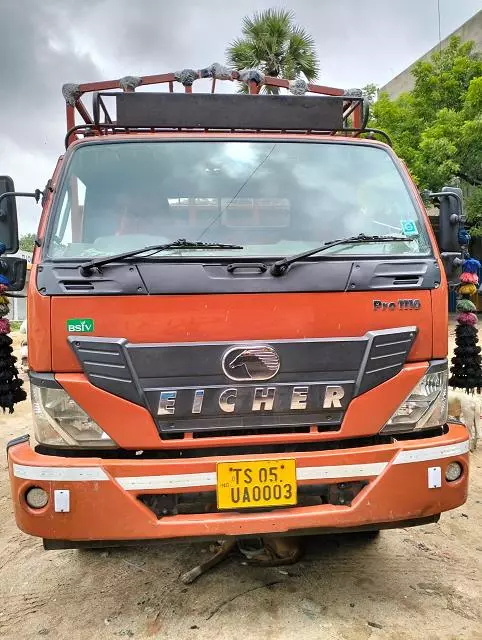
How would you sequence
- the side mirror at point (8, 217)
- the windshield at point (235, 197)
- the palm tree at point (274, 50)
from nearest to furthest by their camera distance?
the windshield at point (235, 197)
the side mirror at point (8, 217)
the palm tree at point (274, 50)

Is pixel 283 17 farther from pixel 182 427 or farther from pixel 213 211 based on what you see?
pixel 182 427

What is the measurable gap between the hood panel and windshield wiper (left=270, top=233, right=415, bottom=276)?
0.13m

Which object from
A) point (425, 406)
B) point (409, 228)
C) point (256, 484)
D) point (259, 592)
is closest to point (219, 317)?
point (256, 484)

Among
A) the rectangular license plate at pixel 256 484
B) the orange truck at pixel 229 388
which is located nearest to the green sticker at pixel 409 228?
the orange truck at pixel 229 388

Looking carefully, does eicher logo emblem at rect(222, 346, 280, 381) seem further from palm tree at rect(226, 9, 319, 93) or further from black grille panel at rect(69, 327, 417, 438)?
palm tree at rect(226, 9, 319, 93)

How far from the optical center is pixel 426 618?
2707mm

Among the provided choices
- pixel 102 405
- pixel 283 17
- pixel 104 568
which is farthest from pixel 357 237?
pixel 283 17

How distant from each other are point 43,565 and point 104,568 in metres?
0.38

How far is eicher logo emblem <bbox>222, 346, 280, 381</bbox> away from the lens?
2.47 meters

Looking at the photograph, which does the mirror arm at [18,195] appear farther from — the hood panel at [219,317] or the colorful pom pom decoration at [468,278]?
the colorful pom pom decoration at [468,278]

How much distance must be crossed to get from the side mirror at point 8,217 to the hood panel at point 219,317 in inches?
35.6

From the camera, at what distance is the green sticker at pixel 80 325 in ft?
8.05

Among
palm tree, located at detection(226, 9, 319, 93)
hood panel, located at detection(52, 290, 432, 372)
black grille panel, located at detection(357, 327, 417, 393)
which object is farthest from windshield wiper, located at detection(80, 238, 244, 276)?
palm tree, located at detection(226, 9, 319, 93)

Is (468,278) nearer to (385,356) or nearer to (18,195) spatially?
(385,356)
